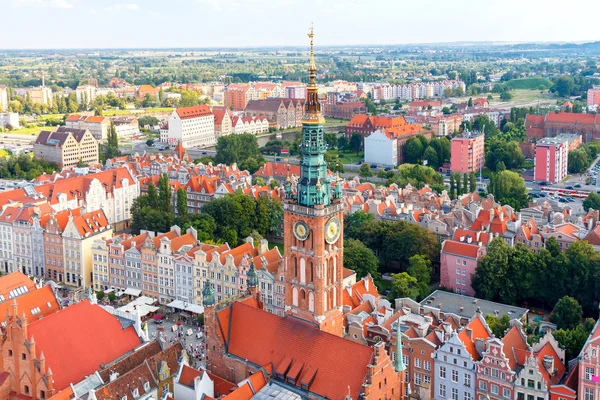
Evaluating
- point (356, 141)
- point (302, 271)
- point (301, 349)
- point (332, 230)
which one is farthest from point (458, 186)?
→ point (301, 349)

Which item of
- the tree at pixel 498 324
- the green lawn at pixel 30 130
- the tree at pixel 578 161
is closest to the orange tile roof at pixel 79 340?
the tree at pixel 498 324

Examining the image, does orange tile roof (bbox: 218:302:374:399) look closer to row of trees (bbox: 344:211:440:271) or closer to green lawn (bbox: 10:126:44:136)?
row of trees (bbox: 344:211:440:271)

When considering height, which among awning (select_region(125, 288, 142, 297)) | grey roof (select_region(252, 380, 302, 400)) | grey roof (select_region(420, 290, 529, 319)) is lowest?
awning (select_region(125, 288, 142, 297))

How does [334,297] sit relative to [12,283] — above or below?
above

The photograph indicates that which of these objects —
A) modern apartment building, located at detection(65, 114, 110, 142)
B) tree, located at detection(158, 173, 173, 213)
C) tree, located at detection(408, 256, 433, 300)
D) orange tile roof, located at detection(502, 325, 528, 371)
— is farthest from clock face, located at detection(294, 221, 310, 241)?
modern apartment building, located at detection(65, 114, 110, 142)

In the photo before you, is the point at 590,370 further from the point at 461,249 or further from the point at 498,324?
the point at 461,249

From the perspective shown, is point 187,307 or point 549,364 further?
point 187,307

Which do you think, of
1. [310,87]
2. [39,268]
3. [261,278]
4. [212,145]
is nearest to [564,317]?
[261,278]
